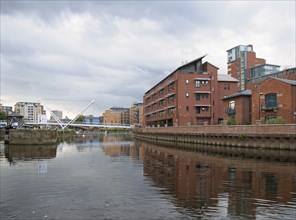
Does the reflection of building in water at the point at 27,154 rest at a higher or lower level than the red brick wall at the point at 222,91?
lower

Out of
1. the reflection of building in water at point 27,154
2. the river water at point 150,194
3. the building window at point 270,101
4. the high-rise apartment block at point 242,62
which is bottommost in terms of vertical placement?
the reflection of building in water at point 27,154

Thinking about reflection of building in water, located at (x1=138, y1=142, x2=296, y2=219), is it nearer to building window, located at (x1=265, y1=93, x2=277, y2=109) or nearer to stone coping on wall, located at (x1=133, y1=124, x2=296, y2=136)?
stone coping on wall, located at (x1=133, y1=124, x2=296, y2=136)

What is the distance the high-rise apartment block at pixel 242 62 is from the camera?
162 m

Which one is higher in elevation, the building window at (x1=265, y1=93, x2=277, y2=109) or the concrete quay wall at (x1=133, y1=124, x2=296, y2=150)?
the building window at (x1=265, y1=93, x2=277, y2=109)

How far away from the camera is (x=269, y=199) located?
51.9 ft

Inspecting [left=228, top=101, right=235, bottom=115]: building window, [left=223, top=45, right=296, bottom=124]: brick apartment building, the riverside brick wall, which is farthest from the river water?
[left=228, top=101, right=235, bottom=115]: building window

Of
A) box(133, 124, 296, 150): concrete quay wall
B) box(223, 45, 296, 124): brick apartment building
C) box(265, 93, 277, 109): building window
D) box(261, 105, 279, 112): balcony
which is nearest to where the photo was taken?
box(133, 124, 296, 150): concrete quay wall

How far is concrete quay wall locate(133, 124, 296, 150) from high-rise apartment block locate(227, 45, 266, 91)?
3954 inches

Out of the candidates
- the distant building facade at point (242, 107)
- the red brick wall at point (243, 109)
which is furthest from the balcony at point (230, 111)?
the red brick wall at point (243, 109)

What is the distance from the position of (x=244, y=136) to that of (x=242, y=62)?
128 metres

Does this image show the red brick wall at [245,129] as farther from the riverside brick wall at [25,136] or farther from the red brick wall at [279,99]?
the riverside brick wall at [25,136]

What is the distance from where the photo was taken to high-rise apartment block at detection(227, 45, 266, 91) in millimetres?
162500

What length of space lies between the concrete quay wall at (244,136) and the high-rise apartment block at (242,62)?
3954 inches

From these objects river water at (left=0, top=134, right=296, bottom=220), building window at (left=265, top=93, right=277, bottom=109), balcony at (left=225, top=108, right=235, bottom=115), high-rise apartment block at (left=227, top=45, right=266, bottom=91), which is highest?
high-rise apartment block at (left=227, top=45, right=266, bottom=91)
